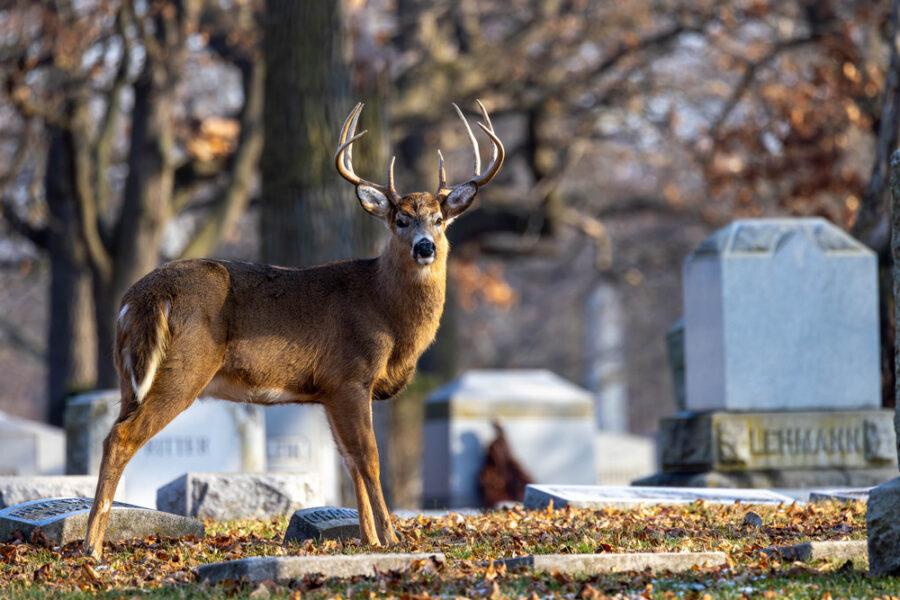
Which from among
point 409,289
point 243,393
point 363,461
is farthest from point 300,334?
point 363,461

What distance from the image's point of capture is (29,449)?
1695cm

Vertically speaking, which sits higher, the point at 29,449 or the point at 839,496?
the point at 29,449

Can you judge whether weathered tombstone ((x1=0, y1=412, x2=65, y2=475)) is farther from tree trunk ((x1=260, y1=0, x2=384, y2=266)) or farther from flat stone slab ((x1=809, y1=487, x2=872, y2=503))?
flat stone slab ((x1=809, y1=487, x2=872, y2=503))

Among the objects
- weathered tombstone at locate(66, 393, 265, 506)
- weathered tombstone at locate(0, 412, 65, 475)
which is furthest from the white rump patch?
weathered tombstone at locate(0, 412, 65, 475)

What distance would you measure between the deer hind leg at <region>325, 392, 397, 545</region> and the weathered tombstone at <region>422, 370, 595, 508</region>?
31.4 feet

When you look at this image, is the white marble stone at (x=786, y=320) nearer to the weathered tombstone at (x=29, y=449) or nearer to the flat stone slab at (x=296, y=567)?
the flat stone slab at (x=296, y=567)

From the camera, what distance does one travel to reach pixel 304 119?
1350 centimetres

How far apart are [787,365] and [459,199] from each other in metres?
4.52

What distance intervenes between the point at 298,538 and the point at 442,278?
1637 mm

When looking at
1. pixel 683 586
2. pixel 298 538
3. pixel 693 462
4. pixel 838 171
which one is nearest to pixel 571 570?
pixel 683 586

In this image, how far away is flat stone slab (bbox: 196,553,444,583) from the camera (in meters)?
5.59

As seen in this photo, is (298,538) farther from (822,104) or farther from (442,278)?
(822,104)

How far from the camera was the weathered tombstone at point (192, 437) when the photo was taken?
38.8ft

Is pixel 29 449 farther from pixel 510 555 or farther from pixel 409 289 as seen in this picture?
pixel 510 555
